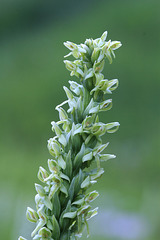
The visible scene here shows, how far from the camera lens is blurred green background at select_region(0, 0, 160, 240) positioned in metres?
2.20

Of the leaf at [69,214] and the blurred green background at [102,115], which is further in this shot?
the blurred green background at [102,115]

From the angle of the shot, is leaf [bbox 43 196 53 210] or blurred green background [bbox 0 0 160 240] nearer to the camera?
leaf [bbox 43 196 53 210]

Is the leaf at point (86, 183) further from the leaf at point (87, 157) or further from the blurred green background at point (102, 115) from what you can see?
the blurred green background at point (102, 115)

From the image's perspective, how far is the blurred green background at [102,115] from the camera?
2.20 m

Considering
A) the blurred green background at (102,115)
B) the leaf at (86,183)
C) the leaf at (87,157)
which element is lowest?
the leaf at (86,183)

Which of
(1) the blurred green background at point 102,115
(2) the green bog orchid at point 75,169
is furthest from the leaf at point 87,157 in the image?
(1) the blurred green background at point 102,115

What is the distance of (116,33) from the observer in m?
2.88

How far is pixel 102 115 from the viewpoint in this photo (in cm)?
253

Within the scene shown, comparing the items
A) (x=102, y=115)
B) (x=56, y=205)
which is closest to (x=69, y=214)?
(x=56, y=205)

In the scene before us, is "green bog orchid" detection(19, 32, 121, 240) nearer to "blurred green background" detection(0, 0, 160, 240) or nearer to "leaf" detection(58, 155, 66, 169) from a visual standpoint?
→ "leaf" detection(58, 155, 66, 169)

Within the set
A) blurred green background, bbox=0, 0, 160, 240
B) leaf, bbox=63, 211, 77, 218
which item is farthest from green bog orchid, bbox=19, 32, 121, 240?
blurred green background, bbox=0, 0, 160, 240

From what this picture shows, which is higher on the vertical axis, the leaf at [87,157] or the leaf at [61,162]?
the leaf at [87,157]

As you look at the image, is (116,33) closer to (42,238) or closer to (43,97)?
(43,97)

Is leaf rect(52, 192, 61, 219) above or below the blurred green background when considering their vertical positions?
below
